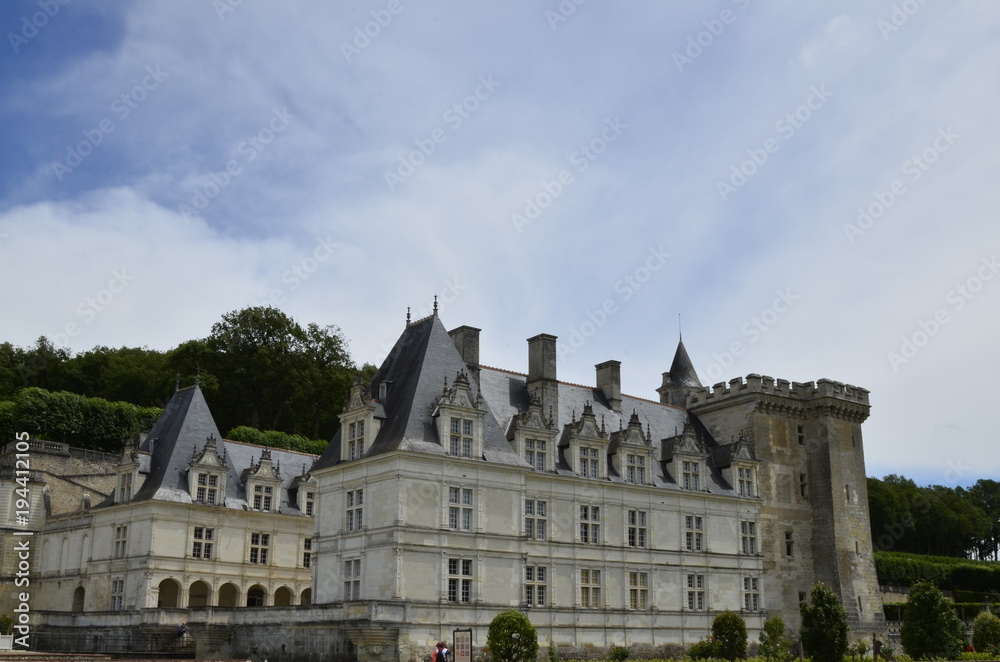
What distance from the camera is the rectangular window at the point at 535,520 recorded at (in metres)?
33.9

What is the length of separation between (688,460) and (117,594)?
22.7 meters

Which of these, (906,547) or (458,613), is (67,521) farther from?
(906,547)

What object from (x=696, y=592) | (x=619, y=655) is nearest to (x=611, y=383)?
(x=696, y=592)

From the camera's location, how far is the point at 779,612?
4212 centimetres

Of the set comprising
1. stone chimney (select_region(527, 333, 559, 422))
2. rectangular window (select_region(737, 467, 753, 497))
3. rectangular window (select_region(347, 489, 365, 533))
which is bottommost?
rectangular window (select_region(347, 489, 365, 533))

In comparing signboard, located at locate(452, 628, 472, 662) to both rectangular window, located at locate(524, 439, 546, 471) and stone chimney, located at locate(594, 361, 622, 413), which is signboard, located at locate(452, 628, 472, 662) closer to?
rectangular window, located at locate(524, 439, 546, 471)

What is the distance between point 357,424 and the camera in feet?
108

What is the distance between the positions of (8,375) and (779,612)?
50115mm

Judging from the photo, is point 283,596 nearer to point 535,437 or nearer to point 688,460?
point 535,437

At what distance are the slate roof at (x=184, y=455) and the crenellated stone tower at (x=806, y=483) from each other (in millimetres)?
19658

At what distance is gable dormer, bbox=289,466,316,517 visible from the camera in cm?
4334

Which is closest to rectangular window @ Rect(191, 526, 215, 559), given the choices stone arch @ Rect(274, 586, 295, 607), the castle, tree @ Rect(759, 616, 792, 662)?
the castle

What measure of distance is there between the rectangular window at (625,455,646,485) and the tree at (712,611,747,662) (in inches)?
271

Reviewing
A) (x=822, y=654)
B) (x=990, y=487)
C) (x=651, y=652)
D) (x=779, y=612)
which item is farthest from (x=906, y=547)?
(x=822, y=654)
